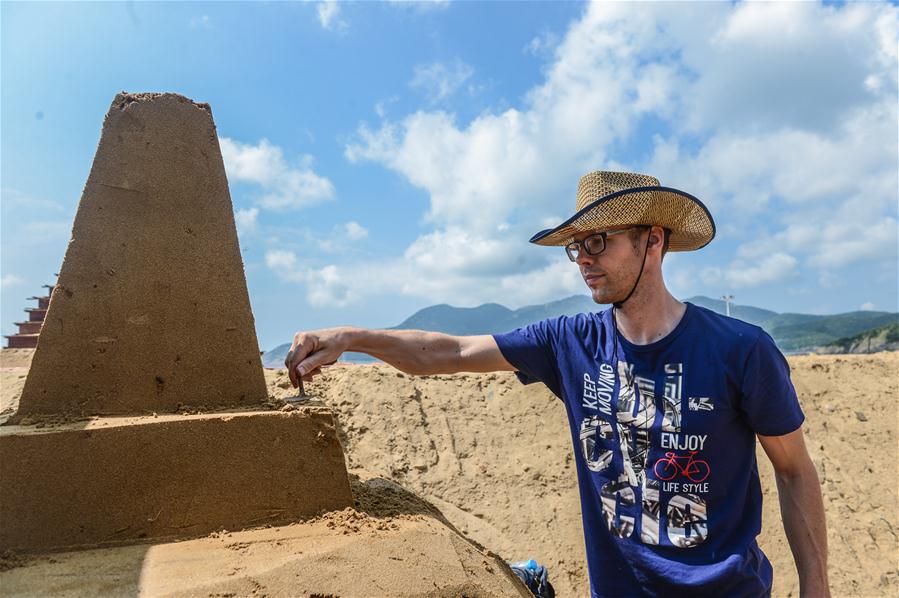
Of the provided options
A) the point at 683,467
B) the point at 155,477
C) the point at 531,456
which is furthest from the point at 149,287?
the point at 531,456

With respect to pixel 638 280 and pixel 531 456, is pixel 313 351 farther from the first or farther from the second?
pixel 531 456

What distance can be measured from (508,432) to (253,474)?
17.8ft

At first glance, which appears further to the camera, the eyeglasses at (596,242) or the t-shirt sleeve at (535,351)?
the t-shirt sleeve at (535,351)

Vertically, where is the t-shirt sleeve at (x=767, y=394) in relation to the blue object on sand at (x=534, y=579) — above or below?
above

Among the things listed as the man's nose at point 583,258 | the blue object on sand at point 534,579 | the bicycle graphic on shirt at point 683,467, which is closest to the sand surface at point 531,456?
the blue object on sand at point 534,579

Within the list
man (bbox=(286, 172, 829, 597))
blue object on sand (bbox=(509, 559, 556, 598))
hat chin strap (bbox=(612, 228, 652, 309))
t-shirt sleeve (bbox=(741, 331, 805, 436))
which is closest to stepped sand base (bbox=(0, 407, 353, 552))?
man (bbox=(286, 172, 829, 597))

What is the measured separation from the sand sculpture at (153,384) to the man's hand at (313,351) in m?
0.27

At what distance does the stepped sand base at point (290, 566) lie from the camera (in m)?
1.86

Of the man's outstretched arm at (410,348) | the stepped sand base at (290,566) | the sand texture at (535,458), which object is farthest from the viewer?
the sand texture at (535,458)

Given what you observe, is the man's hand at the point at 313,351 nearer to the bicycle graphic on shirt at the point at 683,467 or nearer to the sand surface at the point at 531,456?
the bicycle graphic on shirt at the point at 683,467

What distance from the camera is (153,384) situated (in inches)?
98.8

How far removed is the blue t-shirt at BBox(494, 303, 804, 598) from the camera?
1.90 metres

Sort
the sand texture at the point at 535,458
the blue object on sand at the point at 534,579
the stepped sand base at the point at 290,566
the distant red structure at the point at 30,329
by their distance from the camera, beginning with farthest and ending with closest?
1. the distant red structure at the point at 30,329
2. the sand texture at the point at 535,458
3. the blue object on sand at the point at 534,579
4. the stepped sand base at the point at 290,566

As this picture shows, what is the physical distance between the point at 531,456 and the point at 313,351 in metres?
5.36
